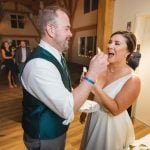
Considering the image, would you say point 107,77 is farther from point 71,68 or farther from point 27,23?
point 27,23

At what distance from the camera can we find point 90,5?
7.52 meters

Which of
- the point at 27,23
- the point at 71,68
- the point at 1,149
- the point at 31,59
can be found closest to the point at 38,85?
the point at 31,59

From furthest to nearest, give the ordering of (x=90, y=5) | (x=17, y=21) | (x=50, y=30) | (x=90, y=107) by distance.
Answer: (x=17, y=21), (x=90, y=5), (x=90, y=107), (x=50, y=30)

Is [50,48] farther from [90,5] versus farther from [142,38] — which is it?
[90,5]

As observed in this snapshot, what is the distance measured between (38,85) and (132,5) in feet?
10.7

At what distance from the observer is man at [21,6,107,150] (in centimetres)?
98

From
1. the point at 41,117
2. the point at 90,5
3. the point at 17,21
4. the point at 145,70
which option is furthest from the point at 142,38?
the point at 17,21

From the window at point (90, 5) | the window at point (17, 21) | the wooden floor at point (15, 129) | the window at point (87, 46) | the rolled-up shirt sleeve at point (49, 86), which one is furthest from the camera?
the window at point (17, 21)

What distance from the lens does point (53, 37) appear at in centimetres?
111

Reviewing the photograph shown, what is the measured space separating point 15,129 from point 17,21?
8.32m

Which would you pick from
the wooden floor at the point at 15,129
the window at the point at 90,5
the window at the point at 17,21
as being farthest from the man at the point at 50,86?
the window at the point at 17,21

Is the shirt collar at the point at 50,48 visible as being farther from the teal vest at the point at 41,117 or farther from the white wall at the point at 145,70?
the white wall at the point at 145,70

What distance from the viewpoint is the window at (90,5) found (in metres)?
7.24

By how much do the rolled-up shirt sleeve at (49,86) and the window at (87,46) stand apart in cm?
685
